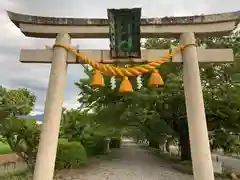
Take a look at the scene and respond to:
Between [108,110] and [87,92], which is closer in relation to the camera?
[108,110]

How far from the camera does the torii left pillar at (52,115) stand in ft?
12.9

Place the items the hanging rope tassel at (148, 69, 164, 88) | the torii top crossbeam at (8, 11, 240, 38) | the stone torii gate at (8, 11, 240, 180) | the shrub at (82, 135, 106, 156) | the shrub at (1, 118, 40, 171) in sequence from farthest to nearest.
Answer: the shrub at (82, 135, 106, 156)
the shrub at (1, 118, 40, 171)
the torii top crossbeam at (8, 11, 240, 38)
the hanging rope tassel at (148, 69, 164, 88)
the stone torii gate at (8, 11, 240, 180)

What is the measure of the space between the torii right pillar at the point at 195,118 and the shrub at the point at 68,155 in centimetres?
685

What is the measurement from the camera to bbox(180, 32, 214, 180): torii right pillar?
3900 mm

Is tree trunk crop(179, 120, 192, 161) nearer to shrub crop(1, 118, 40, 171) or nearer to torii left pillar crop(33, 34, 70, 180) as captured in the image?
shrub crop(1, 118, 40, 171)

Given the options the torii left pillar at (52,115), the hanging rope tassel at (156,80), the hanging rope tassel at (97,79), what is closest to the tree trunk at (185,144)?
the hanging rope tassel at (156,80)

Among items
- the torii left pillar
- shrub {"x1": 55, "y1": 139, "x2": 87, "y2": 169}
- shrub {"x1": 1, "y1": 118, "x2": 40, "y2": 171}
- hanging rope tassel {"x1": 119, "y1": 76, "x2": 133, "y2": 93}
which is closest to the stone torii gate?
the torii left pillar

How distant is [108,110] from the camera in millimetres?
11312

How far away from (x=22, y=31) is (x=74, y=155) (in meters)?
6.50

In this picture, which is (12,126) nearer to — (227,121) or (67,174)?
(67,174)

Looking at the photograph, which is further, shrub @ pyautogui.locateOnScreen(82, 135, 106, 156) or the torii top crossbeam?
shrub @ pyautogui.locateOnScreen(82, 135, 106, 156)

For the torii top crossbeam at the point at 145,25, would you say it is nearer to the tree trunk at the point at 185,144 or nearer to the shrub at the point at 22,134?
the shrub at the point at 22,134

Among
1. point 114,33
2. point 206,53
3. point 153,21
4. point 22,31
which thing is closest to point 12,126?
point 22,31

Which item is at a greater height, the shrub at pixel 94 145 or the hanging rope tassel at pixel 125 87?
the hanging rope tassel at pixel 125 87
